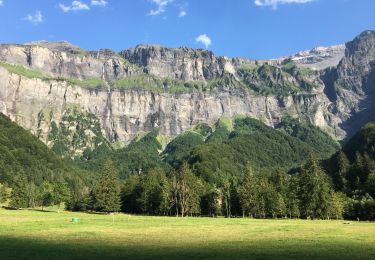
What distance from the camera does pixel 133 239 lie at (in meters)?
50.4

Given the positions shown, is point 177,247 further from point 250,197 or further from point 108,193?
point 108,193

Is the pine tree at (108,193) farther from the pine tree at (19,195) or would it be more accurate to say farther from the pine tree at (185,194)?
the pine tree at (19,195)

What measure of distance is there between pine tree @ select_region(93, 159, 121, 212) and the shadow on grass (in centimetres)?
9329

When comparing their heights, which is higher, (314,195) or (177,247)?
(314,195)

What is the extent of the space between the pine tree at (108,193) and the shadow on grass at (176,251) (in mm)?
93294

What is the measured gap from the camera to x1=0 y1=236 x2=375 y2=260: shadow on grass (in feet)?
119

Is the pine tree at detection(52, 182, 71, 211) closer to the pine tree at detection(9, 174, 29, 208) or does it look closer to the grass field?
the pine tree at detection(9, 174, 29, 208)

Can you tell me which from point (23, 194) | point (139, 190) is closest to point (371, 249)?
point (139, 190)

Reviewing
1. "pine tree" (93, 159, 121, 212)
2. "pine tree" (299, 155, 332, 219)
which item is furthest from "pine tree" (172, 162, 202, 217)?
"pine tree" (299, 155, 332, 219)

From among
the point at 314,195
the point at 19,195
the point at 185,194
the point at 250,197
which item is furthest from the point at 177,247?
the point at 19,195

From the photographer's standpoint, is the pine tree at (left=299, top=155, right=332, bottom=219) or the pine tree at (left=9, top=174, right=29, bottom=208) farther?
the pine tree at (left=9, top=174, right=29, bottom=208)

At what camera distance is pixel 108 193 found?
14100 centimetres

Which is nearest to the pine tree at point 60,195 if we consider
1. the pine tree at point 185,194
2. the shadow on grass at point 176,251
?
the pine tree at point 185,194

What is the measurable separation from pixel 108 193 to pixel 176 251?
10502cm
